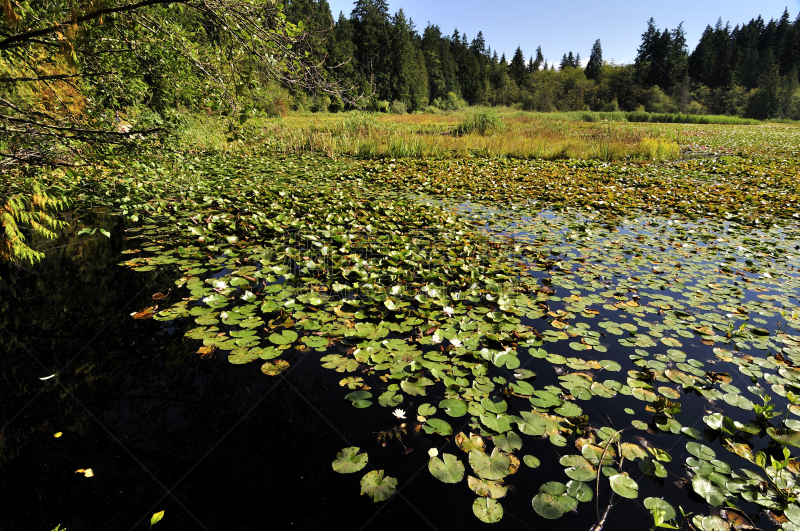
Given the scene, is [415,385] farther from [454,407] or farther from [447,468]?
[447,468]

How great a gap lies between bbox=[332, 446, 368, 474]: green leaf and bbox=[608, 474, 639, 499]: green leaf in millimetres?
1011

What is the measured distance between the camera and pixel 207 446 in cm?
154

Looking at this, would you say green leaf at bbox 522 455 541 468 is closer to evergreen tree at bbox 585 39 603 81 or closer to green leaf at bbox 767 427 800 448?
green leaf at bbox 767 427 800 448

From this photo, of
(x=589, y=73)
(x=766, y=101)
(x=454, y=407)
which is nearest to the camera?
(x=454, y=407)

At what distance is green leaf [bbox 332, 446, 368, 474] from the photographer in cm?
144

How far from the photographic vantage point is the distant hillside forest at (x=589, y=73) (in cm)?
4181

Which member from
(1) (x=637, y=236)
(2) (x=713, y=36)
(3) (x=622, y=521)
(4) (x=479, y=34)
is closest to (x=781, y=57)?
(2) (x=713, y=36)

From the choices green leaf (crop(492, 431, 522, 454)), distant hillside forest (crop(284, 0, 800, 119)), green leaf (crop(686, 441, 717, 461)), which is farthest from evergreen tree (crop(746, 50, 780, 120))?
green leaf (crop(492, 431, 522, 454))

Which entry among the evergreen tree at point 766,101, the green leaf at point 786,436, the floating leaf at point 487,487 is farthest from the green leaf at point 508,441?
the evergreen tree at point 766,101

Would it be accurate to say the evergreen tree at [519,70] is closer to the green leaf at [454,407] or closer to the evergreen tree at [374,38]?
the evergreen tree at [374,38]

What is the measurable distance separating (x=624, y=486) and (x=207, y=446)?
69.7 inches

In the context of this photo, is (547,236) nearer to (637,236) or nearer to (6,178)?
(637,236)

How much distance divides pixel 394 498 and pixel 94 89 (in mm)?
5231

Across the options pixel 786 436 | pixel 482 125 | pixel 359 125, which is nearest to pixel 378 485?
pixel 786 436
